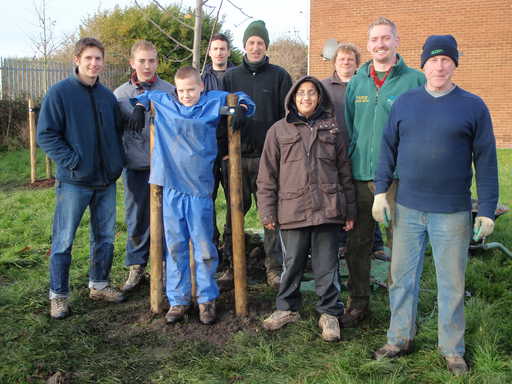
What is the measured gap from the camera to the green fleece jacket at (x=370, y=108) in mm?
3713

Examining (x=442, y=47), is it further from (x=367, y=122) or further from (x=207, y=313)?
(x=207, y=313)

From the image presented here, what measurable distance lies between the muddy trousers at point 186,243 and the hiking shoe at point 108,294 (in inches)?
27.4

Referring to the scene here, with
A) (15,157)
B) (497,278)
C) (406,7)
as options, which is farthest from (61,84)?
(406,7)

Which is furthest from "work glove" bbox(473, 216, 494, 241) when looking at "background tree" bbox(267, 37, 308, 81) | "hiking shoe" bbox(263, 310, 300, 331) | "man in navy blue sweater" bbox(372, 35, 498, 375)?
"background tree" bbox(267, 37, 308, 81)

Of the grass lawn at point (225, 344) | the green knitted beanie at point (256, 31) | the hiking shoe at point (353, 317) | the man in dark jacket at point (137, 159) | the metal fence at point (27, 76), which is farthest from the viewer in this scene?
the metal fence at point (27, 76)

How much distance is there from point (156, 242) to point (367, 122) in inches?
79.6

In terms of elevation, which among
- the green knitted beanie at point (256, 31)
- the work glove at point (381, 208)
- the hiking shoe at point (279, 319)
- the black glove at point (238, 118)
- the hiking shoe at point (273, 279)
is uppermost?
the green knitted beanie at point (256, 31)

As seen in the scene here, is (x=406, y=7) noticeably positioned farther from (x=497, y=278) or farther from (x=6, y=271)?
(x=6, y=271)

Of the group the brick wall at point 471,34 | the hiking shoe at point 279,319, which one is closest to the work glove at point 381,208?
the hiking shoe at point 279,319

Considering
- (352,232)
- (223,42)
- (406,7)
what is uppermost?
(406,7)

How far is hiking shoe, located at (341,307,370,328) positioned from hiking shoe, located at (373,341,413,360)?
19.4 inches

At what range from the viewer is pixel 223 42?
5.13 metres

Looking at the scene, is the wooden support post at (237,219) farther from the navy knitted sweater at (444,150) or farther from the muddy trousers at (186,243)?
the navy knitted sweater at (444,150)

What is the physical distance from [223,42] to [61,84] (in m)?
1.74
